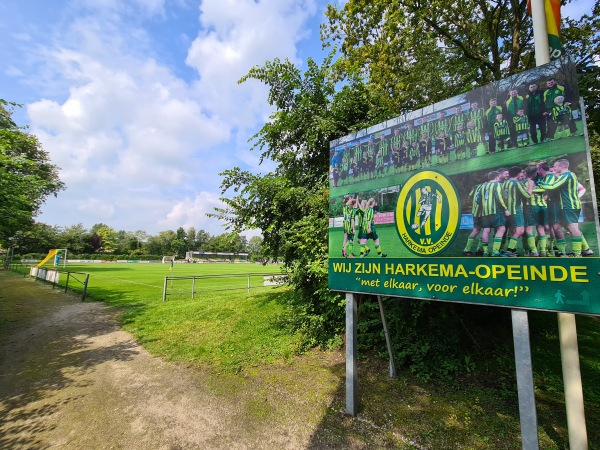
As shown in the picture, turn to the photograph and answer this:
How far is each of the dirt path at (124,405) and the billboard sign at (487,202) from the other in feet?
6.66

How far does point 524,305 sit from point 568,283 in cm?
34

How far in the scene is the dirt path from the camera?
338 centimetres

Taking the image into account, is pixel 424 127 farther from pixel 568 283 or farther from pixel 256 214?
pixel 256 214

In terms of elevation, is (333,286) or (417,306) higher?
(333,286)

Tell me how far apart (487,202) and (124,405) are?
520cm

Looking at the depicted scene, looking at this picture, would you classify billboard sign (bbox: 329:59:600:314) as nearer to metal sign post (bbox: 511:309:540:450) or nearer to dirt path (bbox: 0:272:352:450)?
metal sign post (bbox: 511:309:540:450)

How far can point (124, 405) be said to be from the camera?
164 inches

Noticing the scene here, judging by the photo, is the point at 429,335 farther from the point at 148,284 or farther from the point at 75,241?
the point at 75,241

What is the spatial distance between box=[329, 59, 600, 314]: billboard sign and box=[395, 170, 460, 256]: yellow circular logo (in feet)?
0.04

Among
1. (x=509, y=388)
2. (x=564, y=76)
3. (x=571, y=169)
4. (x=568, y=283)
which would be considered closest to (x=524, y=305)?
(x=568, y=283)

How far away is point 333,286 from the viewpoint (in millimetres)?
4105

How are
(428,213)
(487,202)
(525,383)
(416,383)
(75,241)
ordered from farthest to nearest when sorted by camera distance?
(75,241) → (416,383) → (428,213) → (487,202) → (525,383)

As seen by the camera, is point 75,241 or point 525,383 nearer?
point 525,383

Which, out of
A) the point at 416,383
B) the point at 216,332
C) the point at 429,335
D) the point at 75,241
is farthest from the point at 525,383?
the point at 75,241
